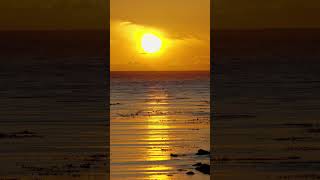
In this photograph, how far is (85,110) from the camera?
19.3m

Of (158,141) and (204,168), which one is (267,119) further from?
(204,168)

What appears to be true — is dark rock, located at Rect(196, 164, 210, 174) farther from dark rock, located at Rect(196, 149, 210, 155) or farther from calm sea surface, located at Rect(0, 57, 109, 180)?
dark rock, located at Rect(196, 149, 210, 155)

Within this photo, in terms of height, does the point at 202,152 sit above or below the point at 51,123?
below

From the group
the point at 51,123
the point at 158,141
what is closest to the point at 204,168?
the point at 158,141

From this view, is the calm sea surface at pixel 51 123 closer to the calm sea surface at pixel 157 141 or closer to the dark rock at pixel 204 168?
the calm sea surface at pixel 157 141

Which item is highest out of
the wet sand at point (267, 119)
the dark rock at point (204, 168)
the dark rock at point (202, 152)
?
the wet sand at point (267, 119)

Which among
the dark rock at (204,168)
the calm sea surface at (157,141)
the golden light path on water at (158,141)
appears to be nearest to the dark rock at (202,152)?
the calm sea surface at (157,141)

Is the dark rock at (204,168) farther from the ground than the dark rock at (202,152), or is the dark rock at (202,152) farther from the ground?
the dark rock at (202,152)

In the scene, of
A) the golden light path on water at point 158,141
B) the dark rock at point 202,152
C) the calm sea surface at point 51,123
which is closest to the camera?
the calm sea surface at point 51,123

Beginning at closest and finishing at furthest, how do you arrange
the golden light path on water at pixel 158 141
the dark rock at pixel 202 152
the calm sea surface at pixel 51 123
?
the calm sea surface at pixel 51 123
the golden light path on water at pixel 158 141
the dark rock at pixel 202 152

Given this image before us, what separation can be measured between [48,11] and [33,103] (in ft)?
34.5

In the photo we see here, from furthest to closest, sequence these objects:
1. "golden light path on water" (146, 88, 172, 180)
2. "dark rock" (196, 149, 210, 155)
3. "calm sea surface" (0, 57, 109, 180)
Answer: "dark rock" (196, 149, 210, 155) → "golden light path on water" (146, 88, 172, 180) → "calm sea surface" (0, 57, 109, 180)

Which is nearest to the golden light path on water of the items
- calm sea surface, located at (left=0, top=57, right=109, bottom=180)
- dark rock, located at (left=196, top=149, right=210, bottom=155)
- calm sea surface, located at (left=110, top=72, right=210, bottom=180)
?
calm sea surface, located at (left=110, top=72, right=210, bottom=180)

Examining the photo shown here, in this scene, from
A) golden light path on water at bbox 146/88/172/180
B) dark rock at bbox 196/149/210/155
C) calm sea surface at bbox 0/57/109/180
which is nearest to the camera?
calm sea surface at bbox 0/57/109/180
